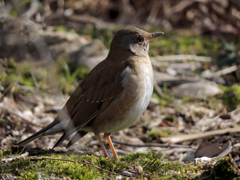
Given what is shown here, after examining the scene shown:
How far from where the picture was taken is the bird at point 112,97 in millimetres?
3816

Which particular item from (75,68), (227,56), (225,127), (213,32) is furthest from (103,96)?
(213,32)

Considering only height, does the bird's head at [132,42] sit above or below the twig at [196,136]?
above

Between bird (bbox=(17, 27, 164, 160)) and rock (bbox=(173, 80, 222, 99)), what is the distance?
238 centimetres

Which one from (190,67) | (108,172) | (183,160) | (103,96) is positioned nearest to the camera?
(108,172)

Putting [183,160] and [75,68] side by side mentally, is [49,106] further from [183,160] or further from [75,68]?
[183,160]

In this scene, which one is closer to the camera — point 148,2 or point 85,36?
point 85,36

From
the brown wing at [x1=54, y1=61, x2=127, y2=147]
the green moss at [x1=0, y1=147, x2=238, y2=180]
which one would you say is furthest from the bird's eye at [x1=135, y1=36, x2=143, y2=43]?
the green moss at [x1=0, y1=147, x2=238, y2=180]

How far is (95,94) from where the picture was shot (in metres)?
4.07

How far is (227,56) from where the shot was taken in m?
7.16

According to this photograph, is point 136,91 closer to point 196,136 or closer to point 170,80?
point 196,136

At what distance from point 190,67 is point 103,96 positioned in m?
3.96

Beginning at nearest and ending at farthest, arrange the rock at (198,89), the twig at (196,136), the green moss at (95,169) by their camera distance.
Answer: the green moss at (95,169), the twig at (196,136), the rock at (198,89)

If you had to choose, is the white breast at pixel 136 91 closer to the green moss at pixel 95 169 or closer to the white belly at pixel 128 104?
the white belly at pixel 128 104

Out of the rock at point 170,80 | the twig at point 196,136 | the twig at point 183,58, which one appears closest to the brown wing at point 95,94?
the twig at point 196,136
